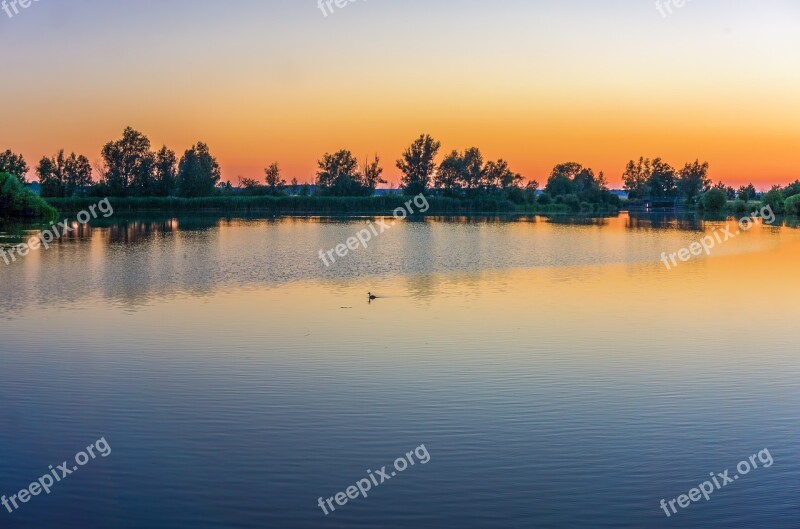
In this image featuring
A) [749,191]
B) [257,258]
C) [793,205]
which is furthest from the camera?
[749,191]

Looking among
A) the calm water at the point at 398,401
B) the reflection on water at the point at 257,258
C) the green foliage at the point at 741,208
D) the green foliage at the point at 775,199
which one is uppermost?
the green foliage at the point at 775,199

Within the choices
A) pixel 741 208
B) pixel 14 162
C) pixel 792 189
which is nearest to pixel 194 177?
pixel 14 162

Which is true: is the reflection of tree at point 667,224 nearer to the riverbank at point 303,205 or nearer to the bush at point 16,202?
the riverbank at point 303,205

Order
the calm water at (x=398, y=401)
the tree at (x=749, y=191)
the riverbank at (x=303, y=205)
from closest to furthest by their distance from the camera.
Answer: the calm water at (x=398, y=401)
the riverbank at (x=303, y=205)
the tree at (x=749, y=191)

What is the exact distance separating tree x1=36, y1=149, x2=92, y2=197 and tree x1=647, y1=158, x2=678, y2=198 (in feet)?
366

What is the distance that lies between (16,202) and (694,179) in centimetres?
14438

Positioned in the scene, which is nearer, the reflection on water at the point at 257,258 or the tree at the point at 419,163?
the reflection on water at the point at 257,258

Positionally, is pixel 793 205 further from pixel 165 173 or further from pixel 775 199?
pixel 165 173

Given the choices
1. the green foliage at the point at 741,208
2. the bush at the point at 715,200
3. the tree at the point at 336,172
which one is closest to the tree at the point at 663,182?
the bush at the point at 715,200

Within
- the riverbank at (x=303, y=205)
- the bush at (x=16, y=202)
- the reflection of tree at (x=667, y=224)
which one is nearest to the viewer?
the bush at (x=16, y=202)

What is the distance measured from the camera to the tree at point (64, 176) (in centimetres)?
10719

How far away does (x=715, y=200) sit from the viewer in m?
130

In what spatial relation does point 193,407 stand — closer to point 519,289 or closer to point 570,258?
point 519,289

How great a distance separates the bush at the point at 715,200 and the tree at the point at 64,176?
9635cm
